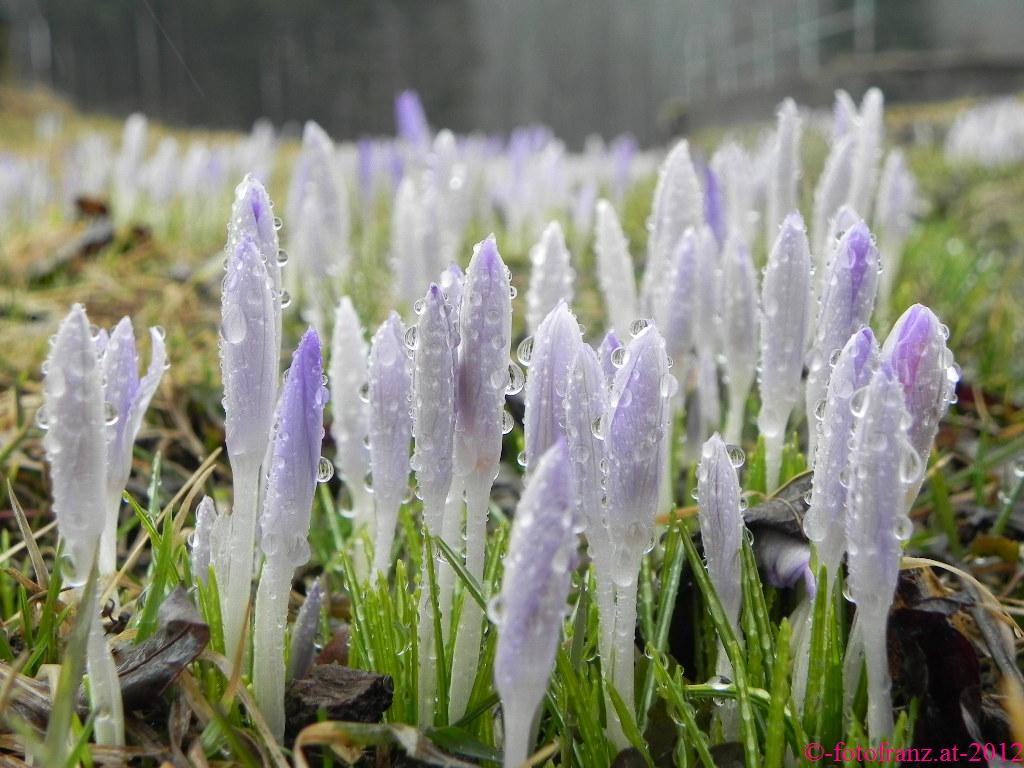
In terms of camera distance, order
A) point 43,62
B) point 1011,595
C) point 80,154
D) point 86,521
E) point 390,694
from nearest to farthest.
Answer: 1. point 86,521
2. point 390,694
3. point 1011,595
4. point 80,154
5. point 43,62

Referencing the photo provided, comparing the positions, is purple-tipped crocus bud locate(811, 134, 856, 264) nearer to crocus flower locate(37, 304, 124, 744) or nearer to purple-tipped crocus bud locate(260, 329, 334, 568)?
purple-tipped crocus bud locate(260, 329, 334, 568)

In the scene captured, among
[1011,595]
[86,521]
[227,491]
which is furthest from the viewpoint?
[227,491]

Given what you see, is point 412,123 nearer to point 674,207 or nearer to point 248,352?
point 674,207

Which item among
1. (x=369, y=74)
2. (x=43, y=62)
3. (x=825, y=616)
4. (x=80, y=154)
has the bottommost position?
(x=825, y=616)

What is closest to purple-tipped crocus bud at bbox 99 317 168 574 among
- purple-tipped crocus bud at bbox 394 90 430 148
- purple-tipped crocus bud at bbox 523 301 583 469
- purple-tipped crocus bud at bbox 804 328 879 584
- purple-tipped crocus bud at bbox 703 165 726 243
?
purple-tipped crocus bud at bbox 523 301 583 469

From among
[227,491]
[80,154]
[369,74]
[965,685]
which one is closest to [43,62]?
[369,74]

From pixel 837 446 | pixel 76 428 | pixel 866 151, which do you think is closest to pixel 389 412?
pixel 76 428

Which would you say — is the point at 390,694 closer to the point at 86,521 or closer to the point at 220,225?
the point at 86,521

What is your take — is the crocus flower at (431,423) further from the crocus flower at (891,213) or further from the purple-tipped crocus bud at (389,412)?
the crocus flower at (891,213)
